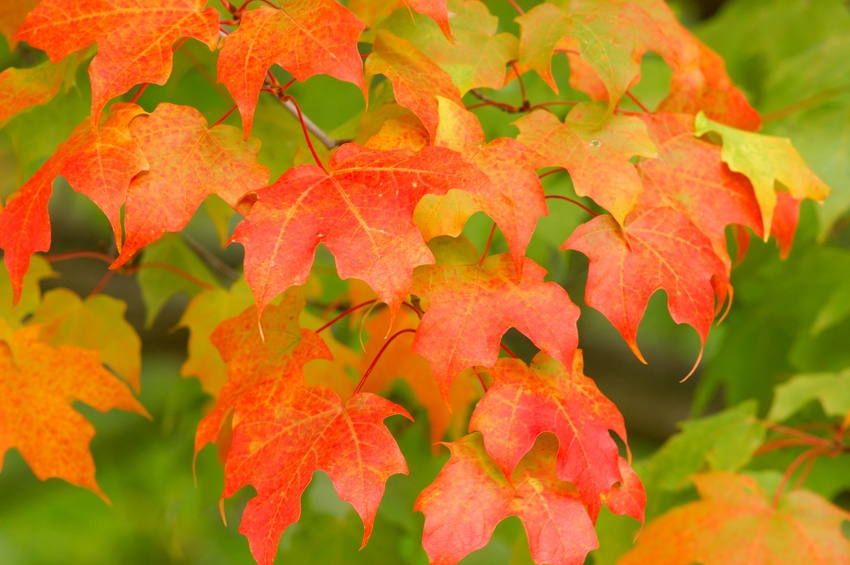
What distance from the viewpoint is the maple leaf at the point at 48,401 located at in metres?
0.84

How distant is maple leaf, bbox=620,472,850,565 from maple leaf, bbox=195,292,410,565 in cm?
52

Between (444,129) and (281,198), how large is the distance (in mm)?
158

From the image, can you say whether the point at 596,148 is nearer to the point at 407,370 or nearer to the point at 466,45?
the point at 466,45

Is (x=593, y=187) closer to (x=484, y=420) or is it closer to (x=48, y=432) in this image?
(x=484, y=420)

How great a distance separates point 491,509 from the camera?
674mm

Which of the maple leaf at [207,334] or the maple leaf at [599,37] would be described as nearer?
the maple leaf at [599,37]

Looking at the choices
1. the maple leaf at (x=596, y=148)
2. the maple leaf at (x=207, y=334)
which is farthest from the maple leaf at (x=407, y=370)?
the maple leaf at (x=596, y=148)

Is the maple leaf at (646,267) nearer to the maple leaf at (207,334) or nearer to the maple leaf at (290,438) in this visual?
the maple leaf at (290,438)

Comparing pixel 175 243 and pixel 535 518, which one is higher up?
pixel 535 518

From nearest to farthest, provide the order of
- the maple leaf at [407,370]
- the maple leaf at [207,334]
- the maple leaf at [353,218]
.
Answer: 1. the maple leaf at [353,218]
2. the maple leaf at [207,334]
3. the maple leaf at [407,370]

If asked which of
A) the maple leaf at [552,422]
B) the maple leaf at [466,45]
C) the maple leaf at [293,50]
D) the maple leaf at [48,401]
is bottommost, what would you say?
the maple leaf at [48,401]

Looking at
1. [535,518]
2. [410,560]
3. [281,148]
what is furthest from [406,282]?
[410,560]

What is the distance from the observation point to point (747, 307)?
5.37 feet

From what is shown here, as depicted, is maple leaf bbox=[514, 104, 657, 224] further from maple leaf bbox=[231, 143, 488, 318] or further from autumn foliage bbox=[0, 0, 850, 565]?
maple leaf bbox=[231, 143, 488, 318]
